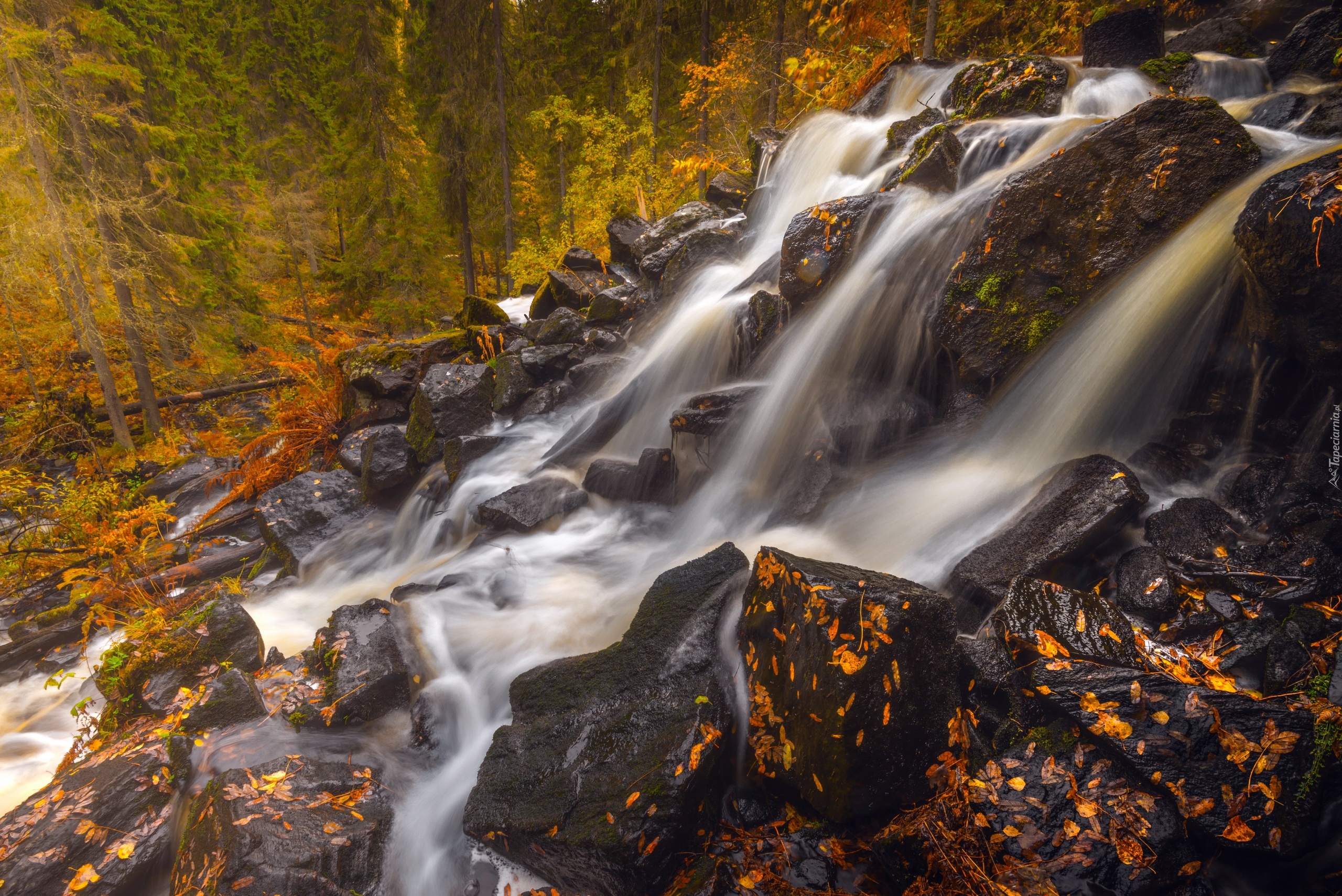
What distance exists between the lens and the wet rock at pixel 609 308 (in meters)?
9.76

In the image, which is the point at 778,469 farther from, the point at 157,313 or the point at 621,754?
the point at 157,313

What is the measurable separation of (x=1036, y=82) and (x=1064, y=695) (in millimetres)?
7997

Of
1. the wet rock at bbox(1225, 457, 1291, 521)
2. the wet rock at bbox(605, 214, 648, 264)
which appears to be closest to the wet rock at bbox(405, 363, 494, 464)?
A: the wet rock at bbox(605, 214, 648, 264)

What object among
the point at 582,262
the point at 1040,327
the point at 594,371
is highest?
the point at 582,262

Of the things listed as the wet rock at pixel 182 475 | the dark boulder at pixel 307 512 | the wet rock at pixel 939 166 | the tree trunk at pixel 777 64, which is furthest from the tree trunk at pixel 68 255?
the tree trunk at pixel 777 64

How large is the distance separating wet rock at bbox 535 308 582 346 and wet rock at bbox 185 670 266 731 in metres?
6.53

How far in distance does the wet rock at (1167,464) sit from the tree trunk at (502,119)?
17.3 metres

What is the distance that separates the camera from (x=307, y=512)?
704 cm

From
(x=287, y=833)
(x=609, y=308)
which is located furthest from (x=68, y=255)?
(x=287, y=833)

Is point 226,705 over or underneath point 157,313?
underneath

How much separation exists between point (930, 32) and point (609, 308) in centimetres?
808

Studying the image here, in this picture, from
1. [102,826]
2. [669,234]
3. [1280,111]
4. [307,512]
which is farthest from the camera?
[669,234]

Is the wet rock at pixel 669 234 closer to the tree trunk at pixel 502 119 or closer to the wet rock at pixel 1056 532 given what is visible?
the wet rock at pixel 1056 532

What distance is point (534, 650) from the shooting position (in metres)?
4.49
